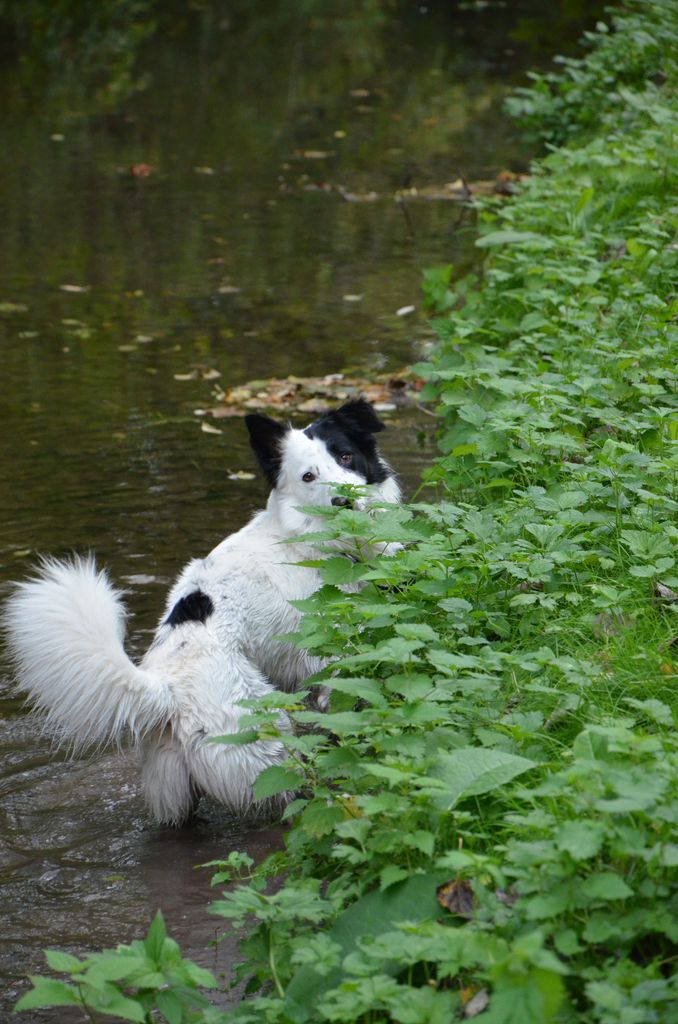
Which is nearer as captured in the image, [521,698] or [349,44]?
[521,698]

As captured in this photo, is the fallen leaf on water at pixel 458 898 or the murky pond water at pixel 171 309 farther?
the murky pond water at pixel 171 309

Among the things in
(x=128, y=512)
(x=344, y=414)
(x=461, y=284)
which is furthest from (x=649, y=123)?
(x=344, y=414)

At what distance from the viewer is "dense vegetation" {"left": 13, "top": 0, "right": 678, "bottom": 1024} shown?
2.44m

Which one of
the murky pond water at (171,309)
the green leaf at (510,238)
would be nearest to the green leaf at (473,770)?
the murky pond water at (171,309)

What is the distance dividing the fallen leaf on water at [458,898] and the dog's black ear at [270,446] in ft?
7.37

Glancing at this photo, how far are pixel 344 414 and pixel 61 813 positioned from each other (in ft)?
5.67

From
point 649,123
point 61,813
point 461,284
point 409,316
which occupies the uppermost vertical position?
point 649,123

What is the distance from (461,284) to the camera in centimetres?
728

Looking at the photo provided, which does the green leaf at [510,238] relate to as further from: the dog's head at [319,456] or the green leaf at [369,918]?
the green leaf at [369,918]

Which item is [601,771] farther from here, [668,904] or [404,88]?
[404,88]

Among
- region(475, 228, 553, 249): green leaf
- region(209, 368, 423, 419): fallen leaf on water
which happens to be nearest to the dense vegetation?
region(475, 228, 553, 249): green leaf

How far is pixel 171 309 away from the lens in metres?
9.83

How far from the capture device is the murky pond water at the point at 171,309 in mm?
4168

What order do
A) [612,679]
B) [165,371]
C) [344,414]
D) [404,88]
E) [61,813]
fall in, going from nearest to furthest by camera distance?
[612,679], [61,813], [344,414], [165,371], [404,88]
